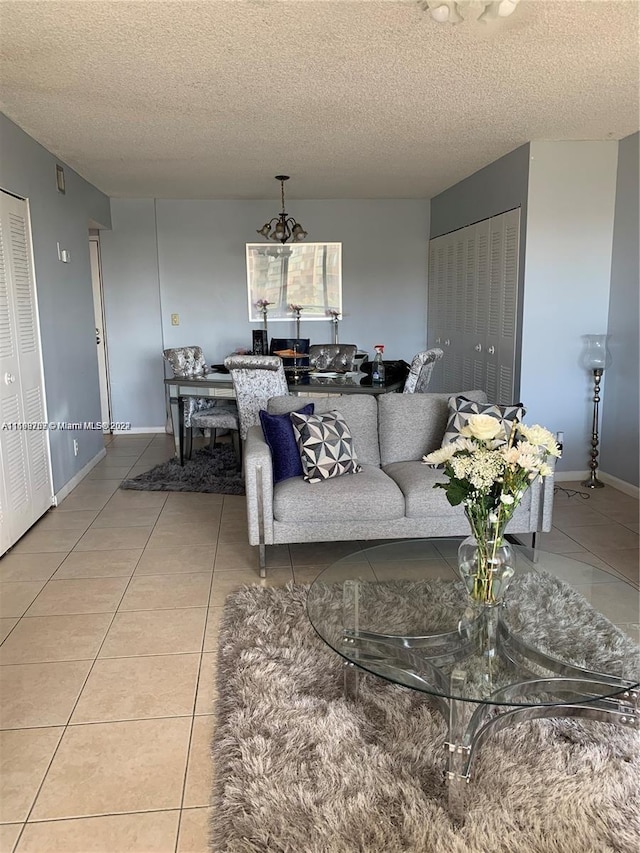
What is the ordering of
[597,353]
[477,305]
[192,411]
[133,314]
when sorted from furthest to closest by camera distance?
[133,314] < [477,305] < [192,411] < [597,353]

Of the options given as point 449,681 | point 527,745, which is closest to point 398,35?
point 449,681

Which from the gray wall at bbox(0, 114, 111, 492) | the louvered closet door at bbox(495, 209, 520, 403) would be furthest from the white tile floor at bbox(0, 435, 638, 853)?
the louvered closet door at bbox(495, 209, 520, 403)

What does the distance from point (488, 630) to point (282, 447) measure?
1.61 m

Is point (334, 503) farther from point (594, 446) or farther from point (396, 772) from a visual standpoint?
point (594, 446)

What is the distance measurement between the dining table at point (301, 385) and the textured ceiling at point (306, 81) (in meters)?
1.65

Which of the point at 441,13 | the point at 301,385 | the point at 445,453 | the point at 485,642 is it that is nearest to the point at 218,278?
the point at 301,385

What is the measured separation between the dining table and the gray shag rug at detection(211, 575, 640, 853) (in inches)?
93.8

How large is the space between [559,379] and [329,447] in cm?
223

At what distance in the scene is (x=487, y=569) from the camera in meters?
1.89

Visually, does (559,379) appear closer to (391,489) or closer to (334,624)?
(391,489)

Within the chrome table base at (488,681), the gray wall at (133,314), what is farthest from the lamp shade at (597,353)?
the gray wall at (133,314)

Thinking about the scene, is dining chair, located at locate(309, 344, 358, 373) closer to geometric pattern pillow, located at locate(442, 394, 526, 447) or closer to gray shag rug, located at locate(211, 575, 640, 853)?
geometric pattern pillow, located at locate(442, 394, 526, 447)

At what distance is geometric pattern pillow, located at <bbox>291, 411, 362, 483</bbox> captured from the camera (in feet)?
10.3

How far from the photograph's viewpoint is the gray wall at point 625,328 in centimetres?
417
